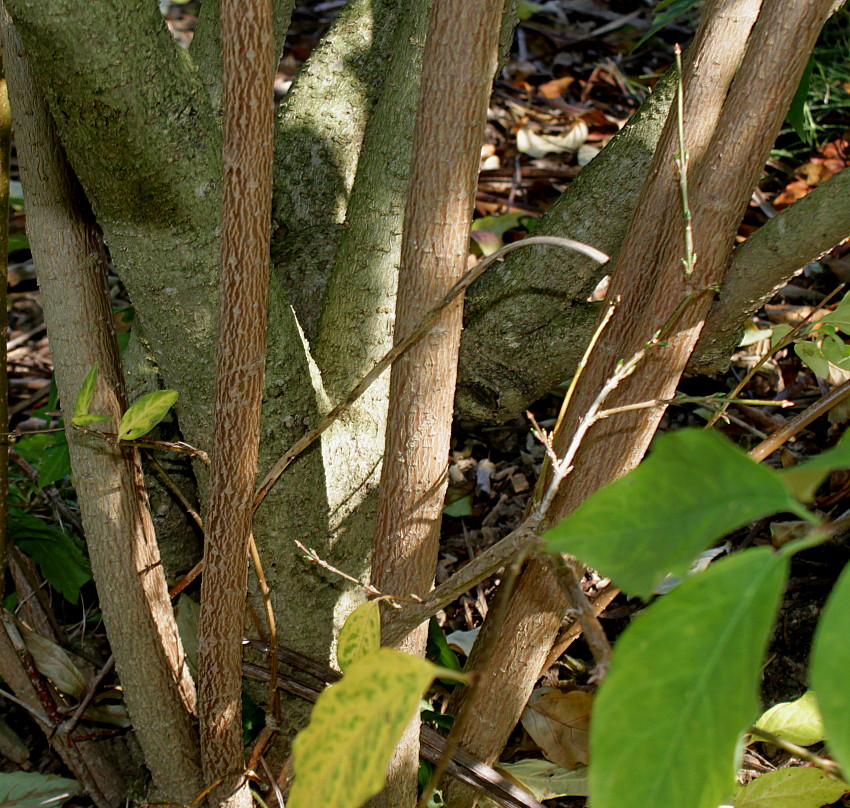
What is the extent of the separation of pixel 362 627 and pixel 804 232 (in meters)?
0.69

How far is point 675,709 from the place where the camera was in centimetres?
34

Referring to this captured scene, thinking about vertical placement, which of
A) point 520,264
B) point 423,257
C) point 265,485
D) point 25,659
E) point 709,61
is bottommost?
point 25,659

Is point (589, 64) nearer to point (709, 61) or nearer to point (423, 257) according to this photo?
point (709, 61)

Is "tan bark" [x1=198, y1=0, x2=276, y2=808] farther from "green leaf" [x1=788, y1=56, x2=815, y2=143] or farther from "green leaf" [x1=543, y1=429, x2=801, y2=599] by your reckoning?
"green leaf" [x1=788, y1=56, x2=815, y2=143]

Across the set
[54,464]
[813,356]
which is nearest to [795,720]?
[813,356]

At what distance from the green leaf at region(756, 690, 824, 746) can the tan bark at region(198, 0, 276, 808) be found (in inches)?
21.7

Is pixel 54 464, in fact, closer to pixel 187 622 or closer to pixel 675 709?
pixel 187 622

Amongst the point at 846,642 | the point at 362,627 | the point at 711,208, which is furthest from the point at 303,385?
the point at 846,642

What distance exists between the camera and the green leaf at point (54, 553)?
52.7 inches

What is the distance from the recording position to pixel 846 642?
0.31 m

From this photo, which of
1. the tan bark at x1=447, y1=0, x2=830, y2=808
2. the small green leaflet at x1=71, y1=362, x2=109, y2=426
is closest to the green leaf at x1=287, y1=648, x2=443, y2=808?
the tan bark at x1=447, y1=0, x2=830, y2=808

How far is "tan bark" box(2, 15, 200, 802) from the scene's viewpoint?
91 cm

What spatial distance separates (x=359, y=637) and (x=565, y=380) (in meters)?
0.70

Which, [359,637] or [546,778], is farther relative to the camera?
[546,778]
